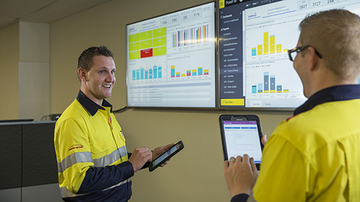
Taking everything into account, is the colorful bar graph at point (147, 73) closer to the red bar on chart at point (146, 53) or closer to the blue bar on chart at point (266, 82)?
the red bar on chart at point (146, 53)

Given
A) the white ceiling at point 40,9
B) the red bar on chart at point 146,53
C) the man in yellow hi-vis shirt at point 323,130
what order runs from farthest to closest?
1. the white ceiling at point 40,9
2. the red bar on chart at point 146,53
3. the man in yellow hi-vis shirt at point 323,130

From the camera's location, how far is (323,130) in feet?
2.39

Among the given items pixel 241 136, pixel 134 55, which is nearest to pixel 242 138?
pixel 241 136

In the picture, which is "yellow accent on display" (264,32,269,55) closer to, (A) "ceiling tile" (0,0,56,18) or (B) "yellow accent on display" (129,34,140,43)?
(B) "yellow accent on display" (129,34,140,43)

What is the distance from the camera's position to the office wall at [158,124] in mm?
2795

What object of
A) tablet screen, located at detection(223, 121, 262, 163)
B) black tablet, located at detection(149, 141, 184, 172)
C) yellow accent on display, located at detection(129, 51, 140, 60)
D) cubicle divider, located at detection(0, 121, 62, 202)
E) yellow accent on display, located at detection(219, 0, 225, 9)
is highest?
yellow accent on display, located at detection(219, 0, 225, 9)

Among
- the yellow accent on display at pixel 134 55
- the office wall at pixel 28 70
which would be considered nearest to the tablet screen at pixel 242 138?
the yellow accent on display at pixel 134 55

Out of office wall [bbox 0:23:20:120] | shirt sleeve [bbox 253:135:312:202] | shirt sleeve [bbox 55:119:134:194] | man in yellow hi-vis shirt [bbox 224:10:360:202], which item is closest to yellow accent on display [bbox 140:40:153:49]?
shirt sleeve [bbox 55:119:134:194]

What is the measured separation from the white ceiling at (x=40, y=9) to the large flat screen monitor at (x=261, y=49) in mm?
2175

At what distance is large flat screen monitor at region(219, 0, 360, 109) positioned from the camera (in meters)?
2.18

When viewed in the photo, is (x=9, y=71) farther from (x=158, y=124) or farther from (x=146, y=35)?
(x=158, y=124)

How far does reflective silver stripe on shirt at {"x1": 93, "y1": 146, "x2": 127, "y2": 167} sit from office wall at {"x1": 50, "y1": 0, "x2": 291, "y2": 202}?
117cm

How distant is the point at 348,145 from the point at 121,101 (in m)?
3.24

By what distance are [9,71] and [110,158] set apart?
4.64 metres
